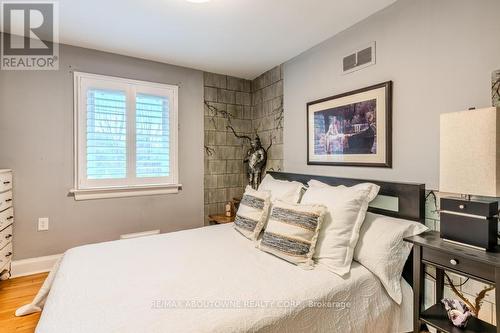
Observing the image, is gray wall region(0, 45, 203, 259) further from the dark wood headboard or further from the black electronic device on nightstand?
the black electronic device on nightstand

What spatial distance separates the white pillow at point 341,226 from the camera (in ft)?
5.41

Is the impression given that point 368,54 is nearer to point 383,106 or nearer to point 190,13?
point 383,106

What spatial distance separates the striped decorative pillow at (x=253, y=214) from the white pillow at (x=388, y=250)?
0.76 metres

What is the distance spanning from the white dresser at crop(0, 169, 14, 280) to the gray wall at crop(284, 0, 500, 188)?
2998mm

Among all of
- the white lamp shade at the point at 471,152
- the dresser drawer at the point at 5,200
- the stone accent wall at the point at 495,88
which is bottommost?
the dresser drawer at the point at 5,200

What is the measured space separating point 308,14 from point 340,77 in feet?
2.04

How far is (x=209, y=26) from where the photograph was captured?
2.34m

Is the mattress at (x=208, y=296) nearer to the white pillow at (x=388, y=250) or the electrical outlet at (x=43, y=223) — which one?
the white pillow at (x=388, y=250)

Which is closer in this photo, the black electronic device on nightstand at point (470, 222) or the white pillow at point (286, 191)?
the black electronic device on nightstand at point (470, 222)

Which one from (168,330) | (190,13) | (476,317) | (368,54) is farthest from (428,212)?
(190,13)

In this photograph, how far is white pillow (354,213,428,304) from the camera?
5.27ft

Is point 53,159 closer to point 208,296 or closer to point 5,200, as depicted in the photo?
point 5,200

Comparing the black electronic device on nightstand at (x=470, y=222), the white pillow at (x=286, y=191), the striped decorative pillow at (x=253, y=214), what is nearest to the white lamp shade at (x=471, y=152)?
the black electronic device on nightstand at (x=470, y=222)

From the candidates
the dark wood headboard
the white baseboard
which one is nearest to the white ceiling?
the dark wood headboard
